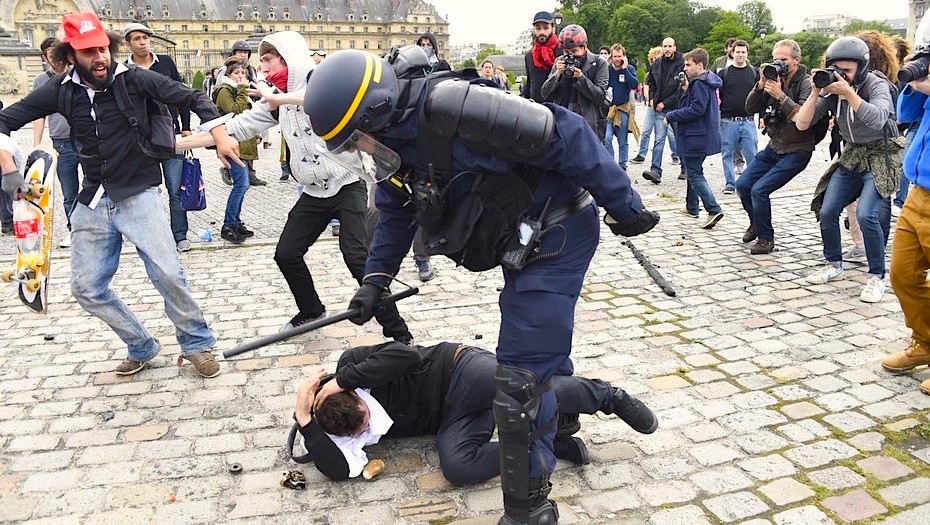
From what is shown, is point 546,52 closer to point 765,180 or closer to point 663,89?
point 765,180

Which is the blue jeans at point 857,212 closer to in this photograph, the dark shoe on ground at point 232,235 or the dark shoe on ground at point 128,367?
the dark shoe on ground at point 128,367

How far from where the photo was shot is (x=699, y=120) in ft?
30.3

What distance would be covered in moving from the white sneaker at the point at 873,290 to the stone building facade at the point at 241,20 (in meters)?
88.1

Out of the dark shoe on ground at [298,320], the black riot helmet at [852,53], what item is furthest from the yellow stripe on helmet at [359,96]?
the black riot helmet at [852,53]

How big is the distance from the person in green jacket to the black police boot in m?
5.88

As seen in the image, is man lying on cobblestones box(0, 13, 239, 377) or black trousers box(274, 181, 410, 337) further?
black trousers box(274, 181, 410, 337)

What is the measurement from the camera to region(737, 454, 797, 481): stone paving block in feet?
12.2

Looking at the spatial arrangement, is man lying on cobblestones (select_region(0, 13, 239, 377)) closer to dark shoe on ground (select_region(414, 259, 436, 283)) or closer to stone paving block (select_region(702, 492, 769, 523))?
dark shoe on ground (select_region(414, 259, 436, 283))

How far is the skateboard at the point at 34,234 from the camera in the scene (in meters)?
4.88

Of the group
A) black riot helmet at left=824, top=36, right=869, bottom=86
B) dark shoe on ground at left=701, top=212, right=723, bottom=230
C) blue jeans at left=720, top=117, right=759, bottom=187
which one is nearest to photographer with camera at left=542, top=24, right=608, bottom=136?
dark shoe on ground at left=701, top=212, right=723, bottom=230

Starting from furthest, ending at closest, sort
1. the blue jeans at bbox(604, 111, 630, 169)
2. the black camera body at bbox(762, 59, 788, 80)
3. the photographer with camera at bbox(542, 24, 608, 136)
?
1. the blue jeans at bbox(604, 111, 630, 169)
2. the photographer with camera at bbox(542, 24, 608, 136)
3. the black camera body at bbox(762, 59, 788, 80)

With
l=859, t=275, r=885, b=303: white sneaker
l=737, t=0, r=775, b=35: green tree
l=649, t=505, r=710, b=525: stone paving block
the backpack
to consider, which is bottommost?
l=649, t=505, r=710, b=525: stone paving block

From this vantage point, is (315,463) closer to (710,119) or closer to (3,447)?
(3,447)

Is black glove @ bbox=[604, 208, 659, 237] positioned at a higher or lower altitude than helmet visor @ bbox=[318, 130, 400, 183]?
lower
